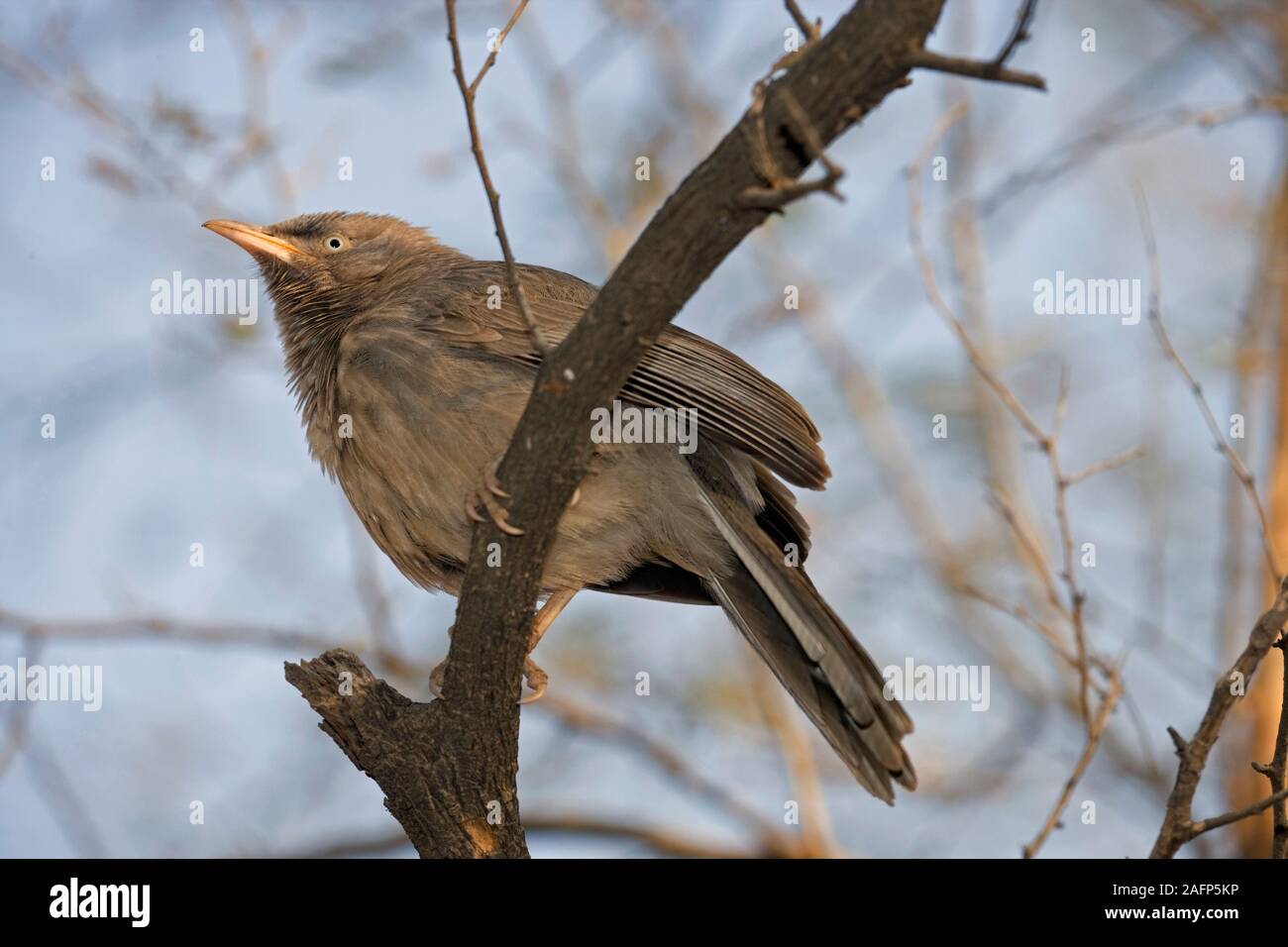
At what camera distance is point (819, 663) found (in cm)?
479

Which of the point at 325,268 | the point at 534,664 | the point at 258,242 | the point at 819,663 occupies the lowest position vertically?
the point at 819,663

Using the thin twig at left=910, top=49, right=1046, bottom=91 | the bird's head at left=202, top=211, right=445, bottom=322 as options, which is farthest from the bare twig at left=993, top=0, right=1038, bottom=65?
the bird's head at left=202, top=211, right=445, bottom=322

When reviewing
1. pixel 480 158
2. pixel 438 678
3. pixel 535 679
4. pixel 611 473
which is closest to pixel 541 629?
pixel 535 679

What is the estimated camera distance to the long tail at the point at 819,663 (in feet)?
15.6

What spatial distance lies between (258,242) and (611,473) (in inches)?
97.6

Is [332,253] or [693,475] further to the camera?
[332,253]

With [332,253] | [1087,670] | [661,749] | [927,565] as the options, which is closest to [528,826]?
[661,749]

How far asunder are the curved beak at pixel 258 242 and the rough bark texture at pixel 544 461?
102 inches

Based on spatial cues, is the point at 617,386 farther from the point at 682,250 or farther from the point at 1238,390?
the point at 1238,390

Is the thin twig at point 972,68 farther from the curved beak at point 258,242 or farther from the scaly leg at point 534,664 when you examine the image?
the curved beak at point 258,242

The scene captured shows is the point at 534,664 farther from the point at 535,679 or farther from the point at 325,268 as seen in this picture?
the point at 325,268

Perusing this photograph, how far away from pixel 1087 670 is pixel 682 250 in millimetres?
2365
